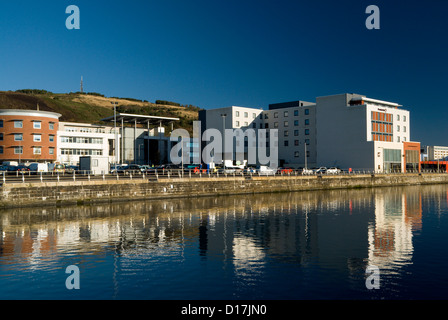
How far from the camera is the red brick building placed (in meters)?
88.0

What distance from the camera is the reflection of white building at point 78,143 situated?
10081 centimetres

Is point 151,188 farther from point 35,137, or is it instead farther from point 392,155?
point 392,155

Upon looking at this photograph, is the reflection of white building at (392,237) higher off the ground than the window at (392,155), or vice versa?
the window at (392,155)

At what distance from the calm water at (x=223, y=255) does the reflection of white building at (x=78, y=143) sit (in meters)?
67.9

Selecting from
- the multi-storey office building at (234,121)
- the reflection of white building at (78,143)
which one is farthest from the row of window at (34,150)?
the multi-storey office building at (234,121)

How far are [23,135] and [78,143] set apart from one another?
54.8ft

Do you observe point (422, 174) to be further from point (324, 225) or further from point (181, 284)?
point (181, 284)

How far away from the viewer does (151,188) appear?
163 ft

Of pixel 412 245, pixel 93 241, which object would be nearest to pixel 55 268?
pixel 93 241

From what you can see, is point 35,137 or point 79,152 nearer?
point 35,137

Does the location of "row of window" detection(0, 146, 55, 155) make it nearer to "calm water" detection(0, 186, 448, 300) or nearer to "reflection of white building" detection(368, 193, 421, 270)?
"calm water" detection(0, 186, 448, 300)

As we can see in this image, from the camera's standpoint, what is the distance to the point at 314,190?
229 ft

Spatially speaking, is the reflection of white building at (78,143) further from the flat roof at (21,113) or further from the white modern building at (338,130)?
the white modern building at (338,130)

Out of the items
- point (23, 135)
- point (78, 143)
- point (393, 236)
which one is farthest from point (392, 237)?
point (78, 143)
